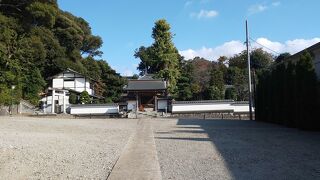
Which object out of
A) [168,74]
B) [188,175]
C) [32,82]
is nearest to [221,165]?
[188,175]

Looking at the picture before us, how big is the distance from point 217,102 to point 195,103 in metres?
2.31

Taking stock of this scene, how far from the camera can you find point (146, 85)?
52656 mm

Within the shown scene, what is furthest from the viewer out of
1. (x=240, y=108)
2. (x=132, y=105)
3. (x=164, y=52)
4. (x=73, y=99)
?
(x=73, y=99)

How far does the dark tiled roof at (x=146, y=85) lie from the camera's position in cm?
5150

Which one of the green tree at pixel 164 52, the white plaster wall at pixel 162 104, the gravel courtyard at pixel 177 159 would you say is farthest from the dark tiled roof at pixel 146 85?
the gravel courtyard at pixel 177 159

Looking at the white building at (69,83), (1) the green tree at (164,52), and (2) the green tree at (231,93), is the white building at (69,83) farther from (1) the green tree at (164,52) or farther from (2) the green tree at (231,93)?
(2) the green tree at (231,93)

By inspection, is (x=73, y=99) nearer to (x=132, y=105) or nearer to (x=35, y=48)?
(x=132, y=105)

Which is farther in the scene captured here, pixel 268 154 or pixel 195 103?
pixel 195 103

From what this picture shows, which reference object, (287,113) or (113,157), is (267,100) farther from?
(113,157)

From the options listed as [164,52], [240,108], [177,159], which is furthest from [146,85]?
[177,159]

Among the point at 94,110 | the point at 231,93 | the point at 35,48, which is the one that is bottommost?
the point at 94,110

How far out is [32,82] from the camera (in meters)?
46.8

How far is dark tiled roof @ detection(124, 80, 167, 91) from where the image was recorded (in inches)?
2028

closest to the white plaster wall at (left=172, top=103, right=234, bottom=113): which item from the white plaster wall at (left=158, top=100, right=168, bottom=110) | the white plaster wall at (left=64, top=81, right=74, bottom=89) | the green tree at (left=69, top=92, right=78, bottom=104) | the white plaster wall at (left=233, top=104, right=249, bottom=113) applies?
the white plaster wall at (left=233, top=104, right=249, bottom=113)
